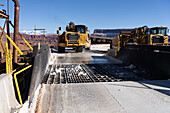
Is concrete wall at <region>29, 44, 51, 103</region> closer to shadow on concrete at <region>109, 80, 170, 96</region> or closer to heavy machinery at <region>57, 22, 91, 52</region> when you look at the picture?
shadow on concrete at <region>109, 80, 170, 96</region>

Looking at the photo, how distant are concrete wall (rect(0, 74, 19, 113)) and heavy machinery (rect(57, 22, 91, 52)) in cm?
1422

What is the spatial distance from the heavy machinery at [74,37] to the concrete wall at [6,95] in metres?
14.2

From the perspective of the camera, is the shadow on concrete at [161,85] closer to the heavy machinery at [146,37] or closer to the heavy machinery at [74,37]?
the heavy machinery at [146,37]

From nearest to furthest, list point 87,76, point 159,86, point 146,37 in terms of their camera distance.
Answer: point 159,86
point 87,76
point 146,37

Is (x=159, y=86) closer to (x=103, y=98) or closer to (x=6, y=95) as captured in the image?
(x=103, y=98)

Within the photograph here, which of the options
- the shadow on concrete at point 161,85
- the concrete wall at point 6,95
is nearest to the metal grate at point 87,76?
the shadow on concrete at point 161,85

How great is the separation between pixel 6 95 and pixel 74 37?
14893 mm

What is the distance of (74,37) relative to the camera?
1728 centimetres

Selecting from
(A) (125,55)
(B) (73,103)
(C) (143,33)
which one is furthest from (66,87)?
(C) (143,33)

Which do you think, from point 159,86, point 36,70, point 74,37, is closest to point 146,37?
point 74,37

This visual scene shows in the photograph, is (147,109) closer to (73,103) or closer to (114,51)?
(73,103)

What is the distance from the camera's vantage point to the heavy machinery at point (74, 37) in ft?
56.1

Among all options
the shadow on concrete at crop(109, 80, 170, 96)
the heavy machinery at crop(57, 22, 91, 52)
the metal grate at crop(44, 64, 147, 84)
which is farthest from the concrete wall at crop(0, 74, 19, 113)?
the heavy machinery at crop(57, 22, 91, 52)

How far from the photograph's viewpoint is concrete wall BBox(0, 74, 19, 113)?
2.46 meters
